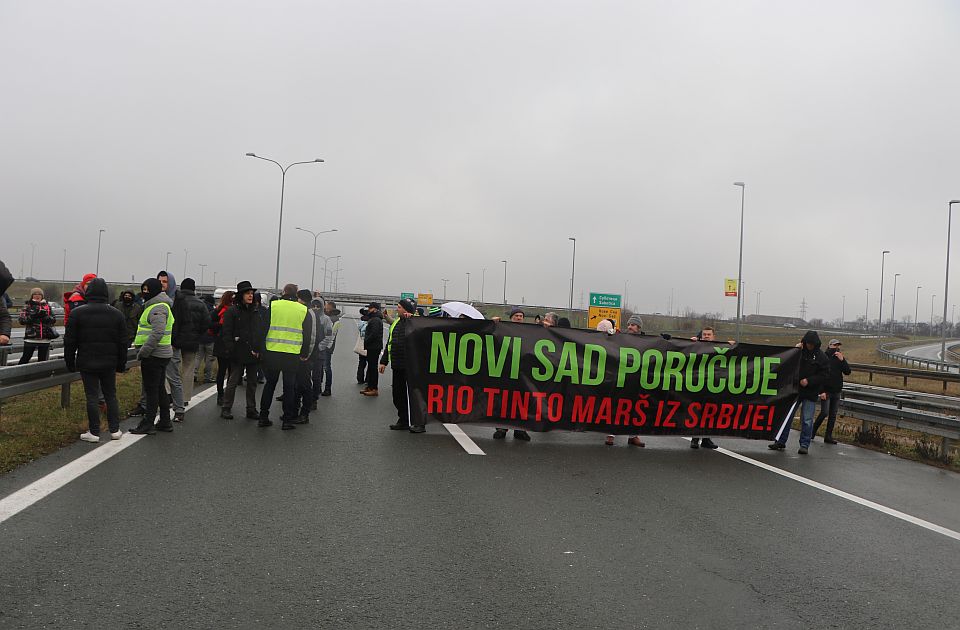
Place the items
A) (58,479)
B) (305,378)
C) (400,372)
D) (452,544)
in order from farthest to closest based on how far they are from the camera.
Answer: (305,378) < (400,372) < (58,479) < (452,544)

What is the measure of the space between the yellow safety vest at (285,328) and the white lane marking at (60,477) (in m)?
2.07

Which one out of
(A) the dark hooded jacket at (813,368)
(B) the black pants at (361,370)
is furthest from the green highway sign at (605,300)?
(A) the dark hooded jacket at (813,368)

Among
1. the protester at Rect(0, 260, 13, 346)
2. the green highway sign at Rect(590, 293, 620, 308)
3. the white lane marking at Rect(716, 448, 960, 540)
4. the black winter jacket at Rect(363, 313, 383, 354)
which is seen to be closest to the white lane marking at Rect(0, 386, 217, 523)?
the protester at Rect(0, 260, 13, 346)

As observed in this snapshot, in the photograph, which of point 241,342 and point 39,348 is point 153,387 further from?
point 39,348

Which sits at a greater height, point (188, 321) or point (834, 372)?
point (188, 321)

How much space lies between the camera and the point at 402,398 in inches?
417

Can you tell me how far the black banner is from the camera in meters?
10.4

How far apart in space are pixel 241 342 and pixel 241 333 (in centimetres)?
13

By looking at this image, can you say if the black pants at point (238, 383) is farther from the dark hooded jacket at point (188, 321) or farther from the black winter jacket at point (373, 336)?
the black winter jacket at point (373, 336)

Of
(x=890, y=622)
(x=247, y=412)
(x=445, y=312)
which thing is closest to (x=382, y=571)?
(x=890, y=622)

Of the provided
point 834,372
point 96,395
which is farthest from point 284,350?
point 834,372

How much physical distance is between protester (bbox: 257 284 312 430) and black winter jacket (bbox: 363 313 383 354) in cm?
468

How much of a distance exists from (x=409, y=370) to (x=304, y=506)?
→ 171 inches

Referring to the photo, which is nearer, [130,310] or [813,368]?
[813,368]
